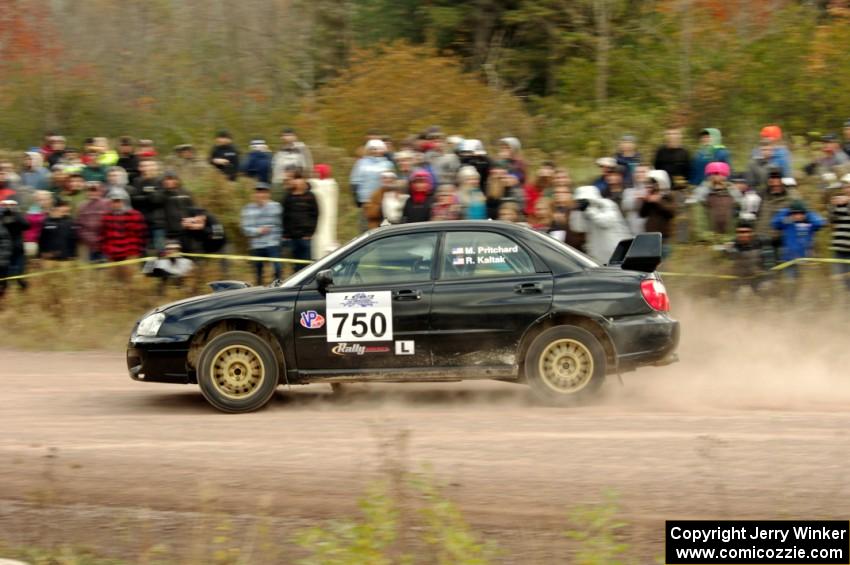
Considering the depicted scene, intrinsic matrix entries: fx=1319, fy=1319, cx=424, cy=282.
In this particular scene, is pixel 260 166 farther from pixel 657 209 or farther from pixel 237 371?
pixel 237 371

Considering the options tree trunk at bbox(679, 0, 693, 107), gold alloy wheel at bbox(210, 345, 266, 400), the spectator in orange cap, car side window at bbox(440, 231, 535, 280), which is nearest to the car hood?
gold alloy wheel at bbox(210, 345, 266, 400)

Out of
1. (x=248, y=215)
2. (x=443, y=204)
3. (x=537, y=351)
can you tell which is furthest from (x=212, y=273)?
(x=537, y=351)

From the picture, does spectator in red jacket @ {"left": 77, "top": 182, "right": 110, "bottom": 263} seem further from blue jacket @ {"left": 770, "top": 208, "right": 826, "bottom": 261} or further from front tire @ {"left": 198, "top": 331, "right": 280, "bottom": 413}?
blue jacket @ {"left": 770, "top": 208, "right": 826, "bottom": 261}

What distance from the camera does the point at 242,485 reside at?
846cm

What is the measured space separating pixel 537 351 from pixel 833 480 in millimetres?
3267

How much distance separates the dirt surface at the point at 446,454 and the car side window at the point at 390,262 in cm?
114

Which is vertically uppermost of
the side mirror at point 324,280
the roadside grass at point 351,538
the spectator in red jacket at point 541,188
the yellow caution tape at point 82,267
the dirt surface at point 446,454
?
the spectator in red jacket at point 541,188

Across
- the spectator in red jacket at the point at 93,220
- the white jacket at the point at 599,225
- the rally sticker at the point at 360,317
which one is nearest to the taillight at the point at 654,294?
the rally sticker at the point at 360,317

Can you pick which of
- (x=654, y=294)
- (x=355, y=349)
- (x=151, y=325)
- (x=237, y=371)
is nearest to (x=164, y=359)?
(x=151, y=325)

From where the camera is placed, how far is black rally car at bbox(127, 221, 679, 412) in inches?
438

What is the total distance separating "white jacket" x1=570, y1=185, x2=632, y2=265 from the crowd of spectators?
0.01 metres

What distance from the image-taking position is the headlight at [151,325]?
A: 37.0 feet

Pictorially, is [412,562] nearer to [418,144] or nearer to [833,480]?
[833,480]

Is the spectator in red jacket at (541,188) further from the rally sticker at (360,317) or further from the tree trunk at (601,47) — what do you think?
the tree trunk at (601,47)
